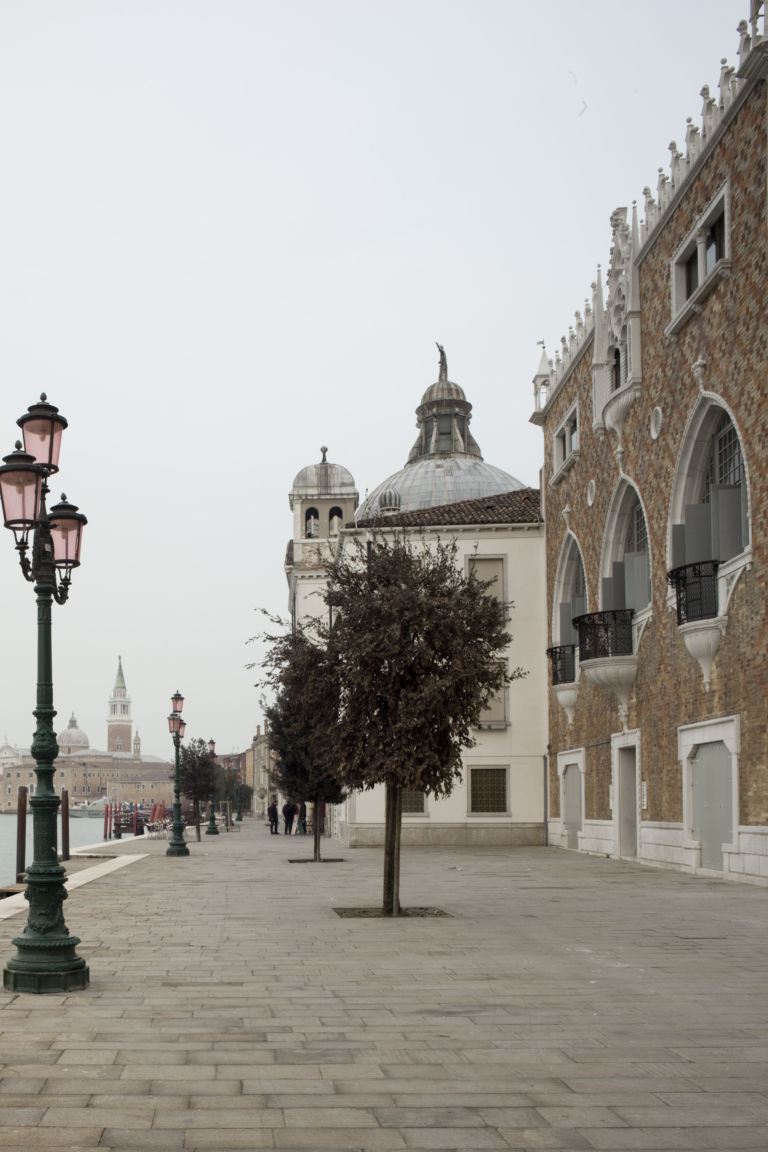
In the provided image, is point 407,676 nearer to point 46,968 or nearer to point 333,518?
point 46,968

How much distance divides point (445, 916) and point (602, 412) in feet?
52.3

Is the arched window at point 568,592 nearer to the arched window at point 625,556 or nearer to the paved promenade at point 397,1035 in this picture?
the arched window at point 625,556

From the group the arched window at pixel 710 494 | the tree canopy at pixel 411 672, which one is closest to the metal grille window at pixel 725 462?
the arched window at pixel 710 494

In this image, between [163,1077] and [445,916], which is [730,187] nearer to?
[445,916]

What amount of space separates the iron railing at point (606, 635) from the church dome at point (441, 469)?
25616 mm

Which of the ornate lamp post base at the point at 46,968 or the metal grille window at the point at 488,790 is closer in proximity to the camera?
the ornate lamp post base at the point at 46,968

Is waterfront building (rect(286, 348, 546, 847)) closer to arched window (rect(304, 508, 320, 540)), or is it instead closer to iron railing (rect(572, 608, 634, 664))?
iron railing (rect(572, 608, 634, 664))

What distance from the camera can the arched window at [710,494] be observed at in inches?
811

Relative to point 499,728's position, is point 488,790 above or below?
below

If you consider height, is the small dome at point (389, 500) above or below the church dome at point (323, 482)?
below

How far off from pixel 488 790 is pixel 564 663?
5.33 meters

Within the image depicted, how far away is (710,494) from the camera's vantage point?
21953mm

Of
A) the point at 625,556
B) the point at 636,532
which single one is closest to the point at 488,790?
the point at 625,556

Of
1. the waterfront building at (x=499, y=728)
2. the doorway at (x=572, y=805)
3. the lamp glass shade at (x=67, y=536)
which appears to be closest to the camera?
the lamp glass shade at (x=67, y=536)
